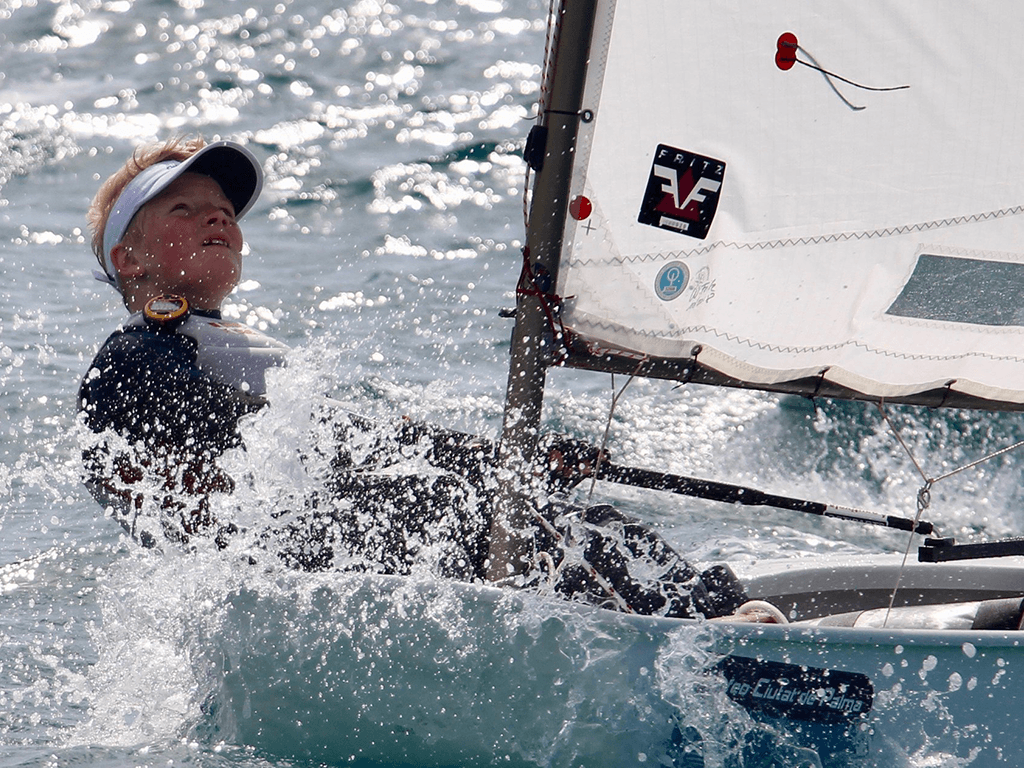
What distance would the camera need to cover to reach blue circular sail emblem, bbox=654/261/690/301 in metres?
1.94

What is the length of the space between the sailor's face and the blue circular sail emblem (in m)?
0.90

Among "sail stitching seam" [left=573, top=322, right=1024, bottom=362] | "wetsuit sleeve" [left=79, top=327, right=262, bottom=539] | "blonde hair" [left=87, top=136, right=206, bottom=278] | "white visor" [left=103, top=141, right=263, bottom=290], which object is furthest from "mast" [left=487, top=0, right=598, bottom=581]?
"blonde hair" [left=87, top=136, right=206, bottom=278]

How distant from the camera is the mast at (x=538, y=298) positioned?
1828 millimetres

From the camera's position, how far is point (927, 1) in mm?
1888

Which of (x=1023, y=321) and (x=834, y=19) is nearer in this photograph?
(x=834, y=19)

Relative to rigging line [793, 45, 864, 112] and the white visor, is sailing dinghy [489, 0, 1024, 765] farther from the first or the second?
the white visor

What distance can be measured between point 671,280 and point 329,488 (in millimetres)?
689

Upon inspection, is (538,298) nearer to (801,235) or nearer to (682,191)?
(682,191)

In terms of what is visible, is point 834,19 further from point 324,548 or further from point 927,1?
point 324,548

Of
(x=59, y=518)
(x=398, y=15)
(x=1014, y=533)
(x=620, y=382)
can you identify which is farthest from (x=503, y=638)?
(x=398, y=15)

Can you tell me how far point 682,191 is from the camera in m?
1.91

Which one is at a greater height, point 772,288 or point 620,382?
point 772,288

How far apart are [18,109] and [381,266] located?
332 cm

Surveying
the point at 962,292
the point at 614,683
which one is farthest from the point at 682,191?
the point at 614,683
